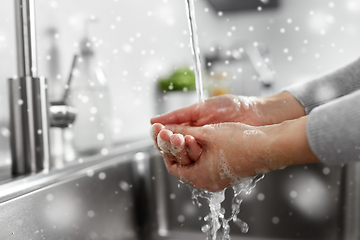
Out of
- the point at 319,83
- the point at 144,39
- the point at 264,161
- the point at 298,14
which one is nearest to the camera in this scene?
the point at 264,161

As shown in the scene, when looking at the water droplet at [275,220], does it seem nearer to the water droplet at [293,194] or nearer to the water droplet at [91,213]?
the water droplet at [293,194]

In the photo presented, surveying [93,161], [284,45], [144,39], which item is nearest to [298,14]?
[284,45]

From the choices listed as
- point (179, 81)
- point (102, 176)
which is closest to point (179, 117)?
point (102, 176)

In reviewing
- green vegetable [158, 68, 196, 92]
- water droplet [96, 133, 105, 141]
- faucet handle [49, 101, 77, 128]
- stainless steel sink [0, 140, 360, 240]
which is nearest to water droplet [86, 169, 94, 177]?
stainless steel sink [0, 140, 360, 240]

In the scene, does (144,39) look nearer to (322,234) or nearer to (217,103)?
(217,103)

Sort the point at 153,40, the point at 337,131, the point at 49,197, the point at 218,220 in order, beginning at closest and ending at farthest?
the point at 337,131
the point at 49,197
the point at 218,220
the point at 153,40

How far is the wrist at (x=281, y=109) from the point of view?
2.21 feet

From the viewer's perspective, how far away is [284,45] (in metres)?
2.64

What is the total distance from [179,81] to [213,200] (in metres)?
0.77

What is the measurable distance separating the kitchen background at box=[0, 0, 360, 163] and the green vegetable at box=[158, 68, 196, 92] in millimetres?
41

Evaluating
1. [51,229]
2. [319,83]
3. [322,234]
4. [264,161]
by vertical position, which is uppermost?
[319,83]

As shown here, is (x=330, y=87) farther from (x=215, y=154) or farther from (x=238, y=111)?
(x=215, y=154)

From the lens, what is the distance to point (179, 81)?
1.31 metres

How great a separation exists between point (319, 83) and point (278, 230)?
327 mm
